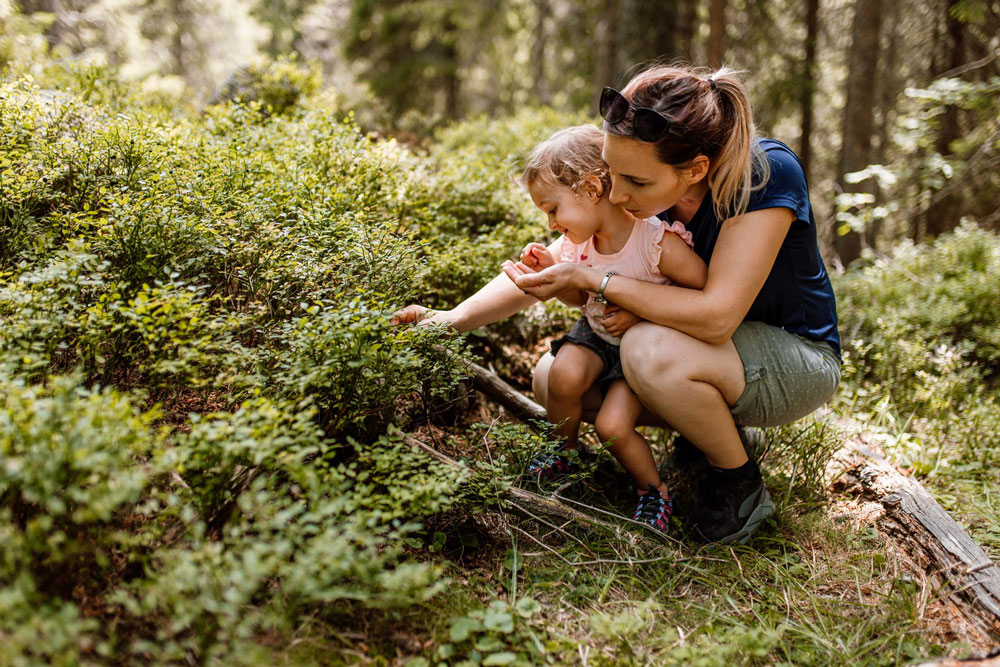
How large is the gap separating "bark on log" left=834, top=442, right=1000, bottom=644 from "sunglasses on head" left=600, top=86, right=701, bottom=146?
178 centimetres

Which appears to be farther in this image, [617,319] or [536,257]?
[536,257]

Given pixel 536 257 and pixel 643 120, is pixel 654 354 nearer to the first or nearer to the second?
pixel 536 257

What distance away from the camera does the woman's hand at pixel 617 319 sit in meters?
2.65

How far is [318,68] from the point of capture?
6438 millimetres

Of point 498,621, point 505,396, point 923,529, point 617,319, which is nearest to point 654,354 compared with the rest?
point 617,319

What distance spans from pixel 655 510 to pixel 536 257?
1186 mm

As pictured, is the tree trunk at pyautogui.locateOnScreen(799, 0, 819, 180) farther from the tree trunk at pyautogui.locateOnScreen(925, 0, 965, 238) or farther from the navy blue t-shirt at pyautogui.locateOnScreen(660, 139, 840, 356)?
the navy blue t-shirt at pyautogui.locateOnScreen(660, 139, 840, 356)

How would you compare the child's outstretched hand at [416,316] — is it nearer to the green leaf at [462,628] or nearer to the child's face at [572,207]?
the child's face at [572,207]

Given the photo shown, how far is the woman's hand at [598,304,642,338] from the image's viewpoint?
2.65 m

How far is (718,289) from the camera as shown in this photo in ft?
7.80

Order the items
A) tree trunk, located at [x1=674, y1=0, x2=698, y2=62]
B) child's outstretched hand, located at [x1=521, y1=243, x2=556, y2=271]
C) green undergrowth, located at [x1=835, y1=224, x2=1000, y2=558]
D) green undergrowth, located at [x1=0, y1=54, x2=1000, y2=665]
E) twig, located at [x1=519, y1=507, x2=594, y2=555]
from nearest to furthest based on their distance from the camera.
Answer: green undergrowth, located at [x1=0, y1=54, x2=1000, y2=665] < twig, located at [x1=519, y1=507, x2=594, y2=555] < child's outstretched hand, located at [x1=521, y1=243, x2=556, y2=271] < green undergrowth, located at [x1=835, y1=224, x2=1000, y2=558] < tree trunk, located at [x1=674, y1=0, x2=698, y2=62]

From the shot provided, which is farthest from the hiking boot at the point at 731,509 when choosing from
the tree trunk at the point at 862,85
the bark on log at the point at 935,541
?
the tree trunk at the point at 862,85

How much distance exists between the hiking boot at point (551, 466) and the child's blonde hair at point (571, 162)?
3.66 feet

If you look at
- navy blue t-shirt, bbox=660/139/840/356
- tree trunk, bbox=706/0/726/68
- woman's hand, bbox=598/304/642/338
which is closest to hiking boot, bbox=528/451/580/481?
woman's hand, bbox=598/304/642/338
